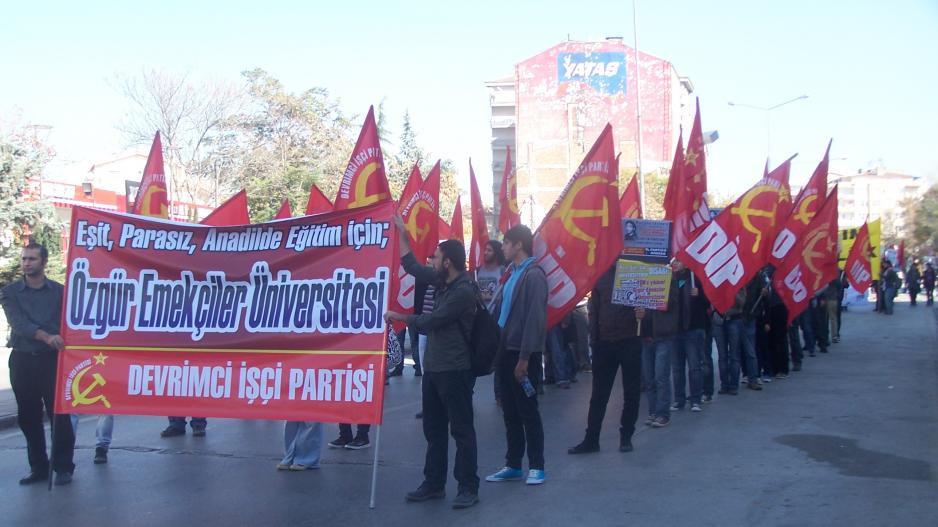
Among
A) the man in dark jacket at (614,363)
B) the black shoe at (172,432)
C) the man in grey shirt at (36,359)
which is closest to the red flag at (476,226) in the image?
the black shoe at (172,432)

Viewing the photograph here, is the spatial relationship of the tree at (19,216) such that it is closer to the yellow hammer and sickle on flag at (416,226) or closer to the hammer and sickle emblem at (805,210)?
the yellow hammer and sickle on flag at (416,226)

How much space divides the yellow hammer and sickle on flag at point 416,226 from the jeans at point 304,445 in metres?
3.62

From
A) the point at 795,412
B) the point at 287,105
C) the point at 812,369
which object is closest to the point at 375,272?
the point at 795,412

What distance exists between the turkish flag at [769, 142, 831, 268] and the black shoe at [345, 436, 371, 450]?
601 centimetres

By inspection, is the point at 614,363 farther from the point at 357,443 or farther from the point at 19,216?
the point at 19,216

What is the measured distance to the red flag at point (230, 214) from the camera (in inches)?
365

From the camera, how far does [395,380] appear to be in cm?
1358

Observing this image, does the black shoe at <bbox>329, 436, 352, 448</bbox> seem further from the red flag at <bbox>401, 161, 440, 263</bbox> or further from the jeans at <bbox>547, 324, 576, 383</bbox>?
the jeans at <bbox>547, 324, 576, 383</bbox>

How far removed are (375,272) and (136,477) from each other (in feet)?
8.73

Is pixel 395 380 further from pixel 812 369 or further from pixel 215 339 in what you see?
pixel 215 339

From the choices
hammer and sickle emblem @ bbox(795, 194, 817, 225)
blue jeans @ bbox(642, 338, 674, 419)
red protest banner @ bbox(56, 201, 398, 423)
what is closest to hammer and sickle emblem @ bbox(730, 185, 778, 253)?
blue jeans @ bbox(642, 338, 674, 419)

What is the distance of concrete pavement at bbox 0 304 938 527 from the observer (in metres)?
5.99

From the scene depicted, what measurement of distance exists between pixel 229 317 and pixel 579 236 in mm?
2956

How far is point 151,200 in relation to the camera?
962 centimetres
